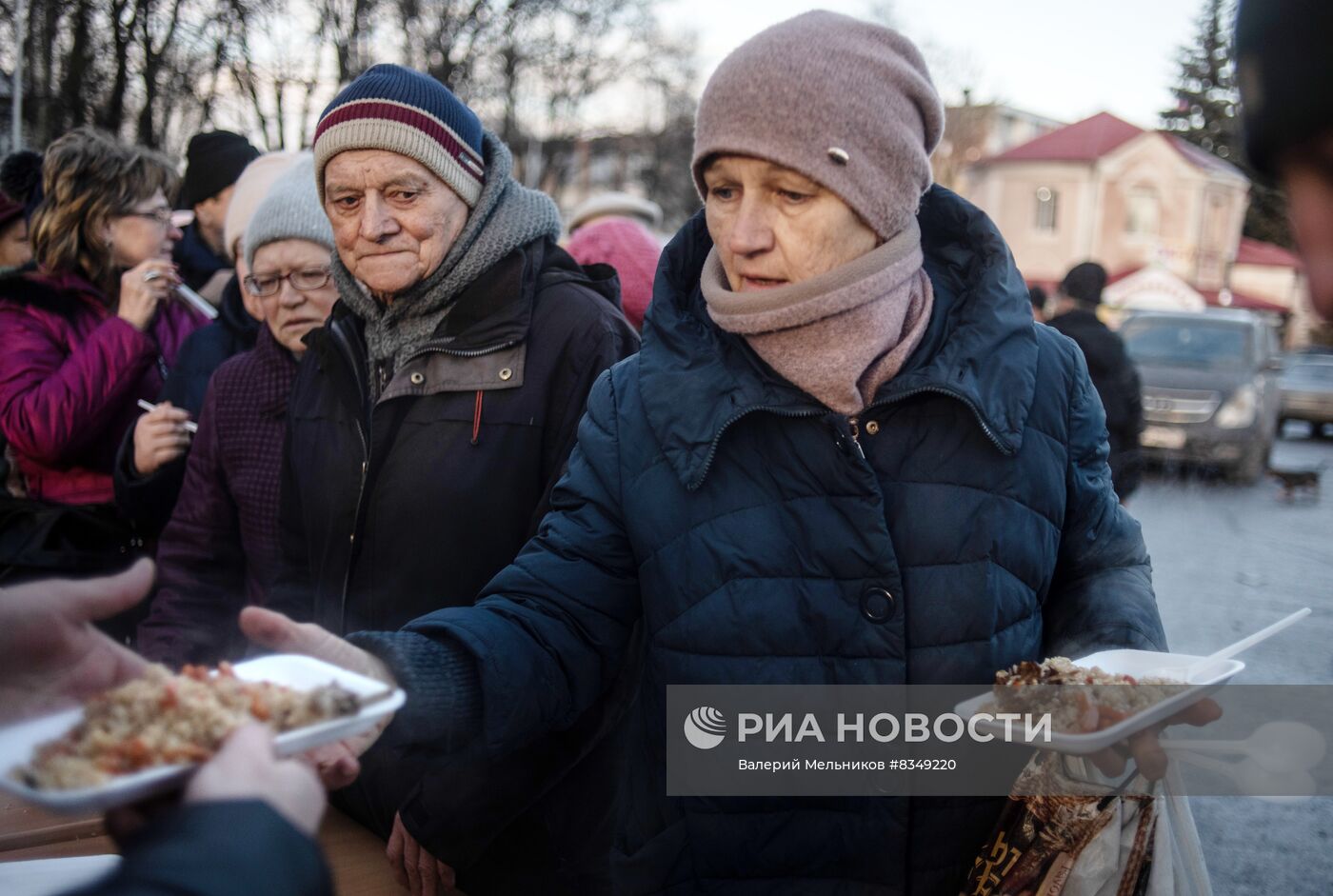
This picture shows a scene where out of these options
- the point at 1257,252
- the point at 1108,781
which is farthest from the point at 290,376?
the point at 1257,252

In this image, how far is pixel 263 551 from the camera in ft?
8.91

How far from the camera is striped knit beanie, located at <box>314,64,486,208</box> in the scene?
2482 millimetres

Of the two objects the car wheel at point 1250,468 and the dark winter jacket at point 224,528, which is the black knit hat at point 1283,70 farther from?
the car wheel at point 1250,468

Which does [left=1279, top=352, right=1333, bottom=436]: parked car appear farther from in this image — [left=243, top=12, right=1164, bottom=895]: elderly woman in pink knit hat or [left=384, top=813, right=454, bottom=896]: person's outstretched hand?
[left=384, top=813, right=454, bottom=896]: person's outstretched hand

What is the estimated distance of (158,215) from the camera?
3838 mm

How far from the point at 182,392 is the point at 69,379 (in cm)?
35

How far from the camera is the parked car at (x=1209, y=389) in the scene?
13.1 meters

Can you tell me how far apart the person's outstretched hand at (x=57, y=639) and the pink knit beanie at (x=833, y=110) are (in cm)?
116

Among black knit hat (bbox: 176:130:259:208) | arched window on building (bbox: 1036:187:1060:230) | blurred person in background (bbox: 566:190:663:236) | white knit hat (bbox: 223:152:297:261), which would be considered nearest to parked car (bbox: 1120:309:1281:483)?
blurred person in background (bbox: 566:190:663:236)

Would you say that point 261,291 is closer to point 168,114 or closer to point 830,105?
point 830,105

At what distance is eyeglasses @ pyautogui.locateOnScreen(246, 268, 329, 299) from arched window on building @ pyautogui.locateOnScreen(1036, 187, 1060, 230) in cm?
4788

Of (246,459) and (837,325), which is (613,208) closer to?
(246,459)

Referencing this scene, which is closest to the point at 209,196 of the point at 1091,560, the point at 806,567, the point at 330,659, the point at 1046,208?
the point at 330,659

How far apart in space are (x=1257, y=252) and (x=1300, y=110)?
57.6 metres
